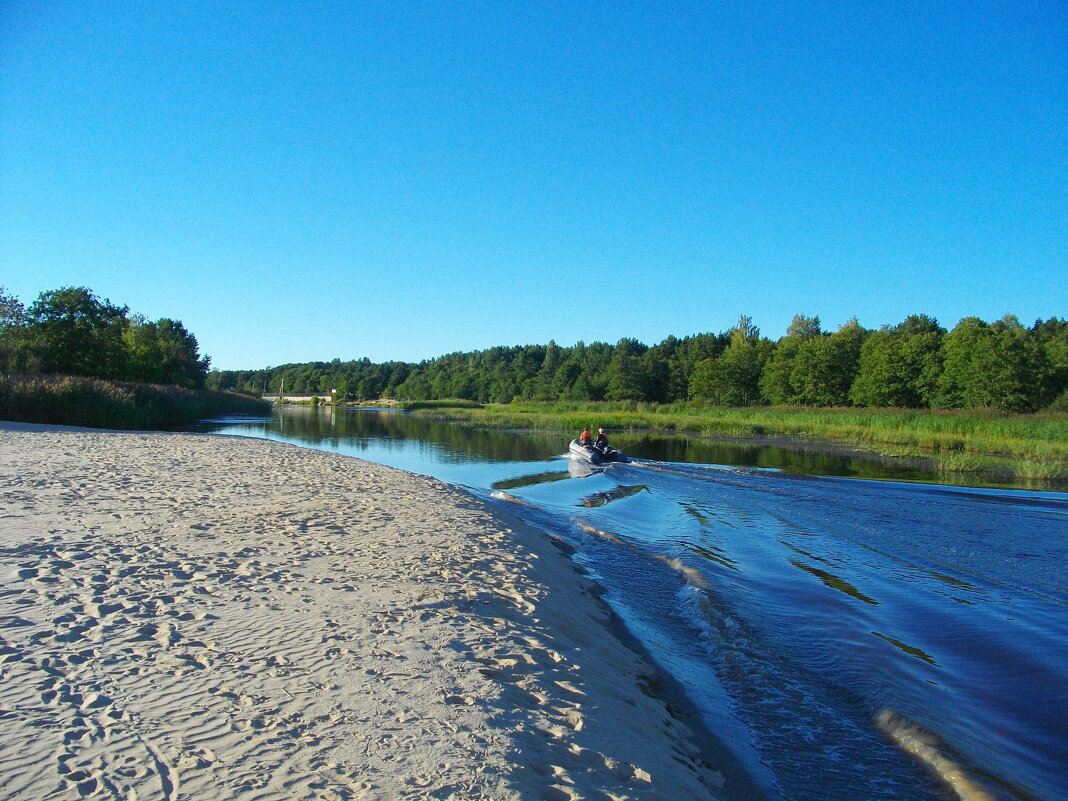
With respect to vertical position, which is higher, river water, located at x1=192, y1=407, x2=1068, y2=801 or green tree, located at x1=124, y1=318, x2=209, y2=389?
green tree, located at x1=124, y1=318, x2=209, y2=389

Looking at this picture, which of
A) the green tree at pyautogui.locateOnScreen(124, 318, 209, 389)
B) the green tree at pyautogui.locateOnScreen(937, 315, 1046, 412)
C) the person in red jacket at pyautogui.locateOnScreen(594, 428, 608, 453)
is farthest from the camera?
the green tree at pyautogui.locateOnScreen(124, 318, 209, 389)

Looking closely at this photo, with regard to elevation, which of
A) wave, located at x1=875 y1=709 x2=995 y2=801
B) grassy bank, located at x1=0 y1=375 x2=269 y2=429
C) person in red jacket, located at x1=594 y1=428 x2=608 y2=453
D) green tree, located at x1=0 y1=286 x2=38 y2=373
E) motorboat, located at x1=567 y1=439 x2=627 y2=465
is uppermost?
green tree, located at x1=0 y1=286 x2=38 y2=373

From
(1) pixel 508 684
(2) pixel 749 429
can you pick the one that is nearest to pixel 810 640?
(1) pixel 508 684

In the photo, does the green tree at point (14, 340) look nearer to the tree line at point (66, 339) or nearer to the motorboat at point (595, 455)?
the tree line at point (66, 339)

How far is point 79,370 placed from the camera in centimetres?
3928

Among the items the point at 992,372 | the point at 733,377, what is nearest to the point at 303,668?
the point at 992,372

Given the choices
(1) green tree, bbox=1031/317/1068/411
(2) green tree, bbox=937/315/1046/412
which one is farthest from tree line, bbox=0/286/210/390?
(1) green tree, bbox=1031/317/1068/411

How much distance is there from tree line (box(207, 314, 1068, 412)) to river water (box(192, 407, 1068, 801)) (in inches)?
1301

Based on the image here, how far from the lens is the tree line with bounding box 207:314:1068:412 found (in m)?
46.1

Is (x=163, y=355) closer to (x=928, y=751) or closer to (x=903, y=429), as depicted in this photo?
(x=903, y=429)

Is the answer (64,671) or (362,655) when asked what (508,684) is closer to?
(362,655)

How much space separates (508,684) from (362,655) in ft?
3.84

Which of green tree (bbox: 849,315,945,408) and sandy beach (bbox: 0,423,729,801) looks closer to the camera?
sandy beach (bbox: 0,423,729,801)

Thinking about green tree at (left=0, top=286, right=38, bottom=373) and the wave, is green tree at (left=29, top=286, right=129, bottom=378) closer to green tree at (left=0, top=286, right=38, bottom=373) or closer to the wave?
green tree at (left=0, top=286, right=38, bottom=373)
